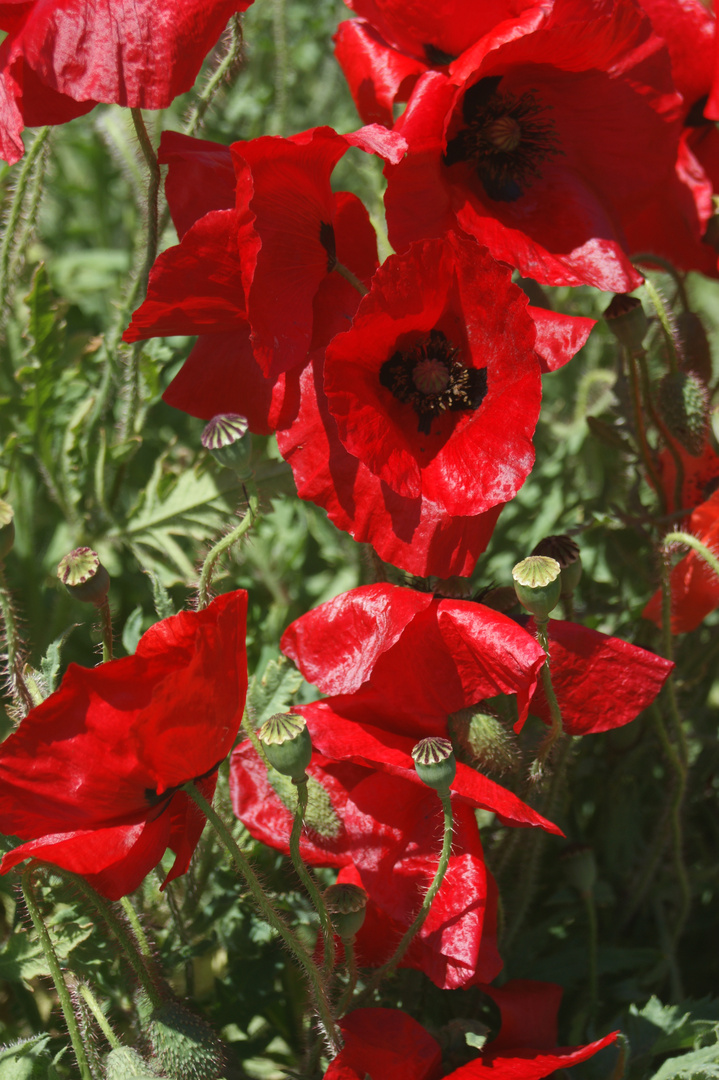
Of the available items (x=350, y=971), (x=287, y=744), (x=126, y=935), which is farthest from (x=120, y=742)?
(x=350, y=971)

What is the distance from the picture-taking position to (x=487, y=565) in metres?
1.67

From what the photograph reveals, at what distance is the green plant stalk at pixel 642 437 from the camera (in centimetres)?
125

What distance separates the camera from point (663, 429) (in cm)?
129

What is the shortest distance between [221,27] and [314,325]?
0.99 ft

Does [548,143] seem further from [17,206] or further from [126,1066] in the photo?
[126,1066]

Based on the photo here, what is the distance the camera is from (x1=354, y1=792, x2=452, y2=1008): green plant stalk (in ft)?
2.93

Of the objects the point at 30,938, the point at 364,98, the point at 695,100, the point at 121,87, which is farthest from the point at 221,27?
the point at 30,938

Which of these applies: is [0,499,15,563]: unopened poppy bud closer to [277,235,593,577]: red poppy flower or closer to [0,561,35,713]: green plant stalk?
[0,561,35,713]: green plant stalk

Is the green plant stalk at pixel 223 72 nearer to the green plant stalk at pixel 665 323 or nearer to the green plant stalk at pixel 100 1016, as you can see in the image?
the green plant stalk at pixel 665 323

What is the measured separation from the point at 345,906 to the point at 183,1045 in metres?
0.20

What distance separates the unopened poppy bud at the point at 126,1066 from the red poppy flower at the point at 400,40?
1.03m

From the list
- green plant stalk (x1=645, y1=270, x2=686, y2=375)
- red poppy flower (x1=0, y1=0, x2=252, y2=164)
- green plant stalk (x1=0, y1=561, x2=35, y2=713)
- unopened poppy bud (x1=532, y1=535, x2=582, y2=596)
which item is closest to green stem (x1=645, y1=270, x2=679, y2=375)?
green plant stalk (x1=645, y1=270, x2=686, y2=375)

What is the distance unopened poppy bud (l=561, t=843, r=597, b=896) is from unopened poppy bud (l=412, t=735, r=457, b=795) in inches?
16.5

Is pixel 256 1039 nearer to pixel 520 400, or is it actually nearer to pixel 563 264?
pixel 520 400
